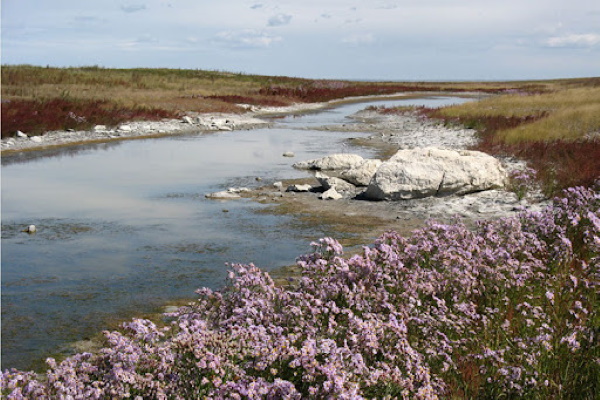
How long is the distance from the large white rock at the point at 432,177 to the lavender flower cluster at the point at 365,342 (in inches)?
299

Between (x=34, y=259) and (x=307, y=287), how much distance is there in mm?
6067

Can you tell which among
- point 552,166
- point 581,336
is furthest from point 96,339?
point 552,166

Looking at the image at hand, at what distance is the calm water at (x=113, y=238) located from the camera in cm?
721

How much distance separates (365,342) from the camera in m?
3.91

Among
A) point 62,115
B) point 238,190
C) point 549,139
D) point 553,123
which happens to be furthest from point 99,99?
point 549,139

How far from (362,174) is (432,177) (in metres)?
2.67

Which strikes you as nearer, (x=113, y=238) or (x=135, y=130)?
(x=113, y=238)

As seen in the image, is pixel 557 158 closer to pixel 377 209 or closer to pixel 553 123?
pixel 377 209

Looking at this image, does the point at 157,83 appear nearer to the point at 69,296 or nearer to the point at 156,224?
the point at 156,224

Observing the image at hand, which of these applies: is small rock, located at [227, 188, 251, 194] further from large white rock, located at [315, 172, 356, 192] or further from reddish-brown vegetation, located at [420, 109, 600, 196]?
reddish-brown vegetation, located at [420, 109, 600, 196]

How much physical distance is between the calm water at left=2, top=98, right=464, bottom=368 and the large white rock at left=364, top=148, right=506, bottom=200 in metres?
3.09

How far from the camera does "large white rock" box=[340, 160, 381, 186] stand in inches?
641

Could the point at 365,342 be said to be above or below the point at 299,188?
above

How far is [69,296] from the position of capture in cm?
773
